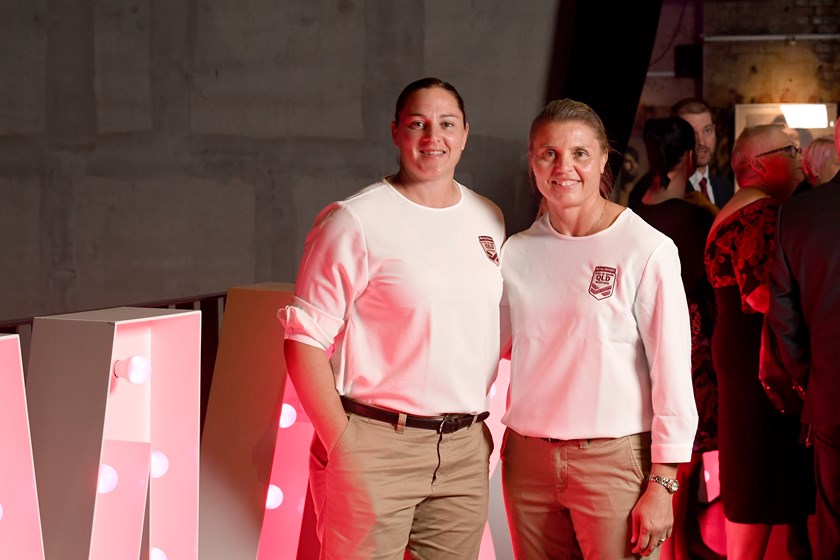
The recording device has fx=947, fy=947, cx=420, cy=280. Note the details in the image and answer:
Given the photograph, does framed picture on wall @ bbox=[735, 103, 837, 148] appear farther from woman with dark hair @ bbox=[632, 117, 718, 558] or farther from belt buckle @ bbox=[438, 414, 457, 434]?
belt buckle @ bbox=[438, 414, 457, 434]

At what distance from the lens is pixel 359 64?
472 cm

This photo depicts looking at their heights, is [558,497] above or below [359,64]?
below

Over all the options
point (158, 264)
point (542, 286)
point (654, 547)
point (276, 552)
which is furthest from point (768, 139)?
point (158, 264)

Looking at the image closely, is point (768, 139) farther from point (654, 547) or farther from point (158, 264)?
point (158, 264)

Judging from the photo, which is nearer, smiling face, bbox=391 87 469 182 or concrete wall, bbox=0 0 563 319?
smiling face, bbox=391 87 469 182

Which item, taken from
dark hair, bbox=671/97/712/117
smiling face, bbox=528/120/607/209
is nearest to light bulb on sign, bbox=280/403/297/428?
smiling face, bbox=528/120/607/209

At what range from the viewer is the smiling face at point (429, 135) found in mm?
2133

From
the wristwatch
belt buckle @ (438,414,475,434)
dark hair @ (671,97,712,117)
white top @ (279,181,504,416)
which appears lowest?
the wristwatch

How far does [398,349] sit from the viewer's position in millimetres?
2076

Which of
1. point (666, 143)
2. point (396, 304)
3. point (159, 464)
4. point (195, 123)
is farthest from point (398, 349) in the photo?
point (195, 123)

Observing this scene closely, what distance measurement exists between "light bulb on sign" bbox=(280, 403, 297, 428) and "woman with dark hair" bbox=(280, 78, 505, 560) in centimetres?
40

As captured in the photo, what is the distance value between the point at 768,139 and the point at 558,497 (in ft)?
5.87

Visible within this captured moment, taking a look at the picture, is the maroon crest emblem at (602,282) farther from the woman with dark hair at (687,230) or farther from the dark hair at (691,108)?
the dark hair at (691,108)

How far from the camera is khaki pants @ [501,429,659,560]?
6.65 feet
